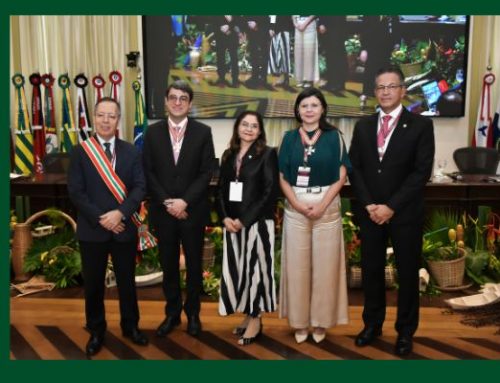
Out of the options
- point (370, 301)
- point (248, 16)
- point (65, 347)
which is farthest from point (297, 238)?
point (248, 16)

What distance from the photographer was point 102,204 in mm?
3254

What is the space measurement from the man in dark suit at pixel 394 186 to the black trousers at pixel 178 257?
3.60 feet

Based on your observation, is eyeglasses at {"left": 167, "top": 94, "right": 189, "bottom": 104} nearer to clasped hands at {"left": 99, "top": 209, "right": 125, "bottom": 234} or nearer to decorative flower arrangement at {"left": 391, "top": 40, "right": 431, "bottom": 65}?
clasped hands at {"left": 99, "top": 209, "right": 125, "bottom": 234}

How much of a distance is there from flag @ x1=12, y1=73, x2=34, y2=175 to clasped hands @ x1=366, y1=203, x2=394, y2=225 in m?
5.11

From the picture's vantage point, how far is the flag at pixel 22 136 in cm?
696

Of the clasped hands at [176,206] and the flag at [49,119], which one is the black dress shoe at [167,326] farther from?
the flag at [49,119]

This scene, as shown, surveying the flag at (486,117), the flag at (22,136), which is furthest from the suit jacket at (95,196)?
the flag at (486,117)

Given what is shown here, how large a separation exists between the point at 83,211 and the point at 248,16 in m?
4.68

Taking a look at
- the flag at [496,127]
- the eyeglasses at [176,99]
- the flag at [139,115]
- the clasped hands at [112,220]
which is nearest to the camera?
the clasped hands at [112,220]

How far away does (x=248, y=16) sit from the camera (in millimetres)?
7098

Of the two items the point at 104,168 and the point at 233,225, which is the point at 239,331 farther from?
the point at 104,168

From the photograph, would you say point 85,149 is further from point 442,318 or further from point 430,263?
point 430,263

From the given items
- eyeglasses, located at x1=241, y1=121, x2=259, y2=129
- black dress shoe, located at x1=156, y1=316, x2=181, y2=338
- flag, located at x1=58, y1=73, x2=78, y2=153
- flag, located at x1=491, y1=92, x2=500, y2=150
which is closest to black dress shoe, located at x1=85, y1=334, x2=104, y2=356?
black dress shoe, located at x1=156, y1=316, x2=181, y2=338

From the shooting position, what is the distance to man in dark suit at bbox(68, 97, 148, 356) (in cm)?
323
